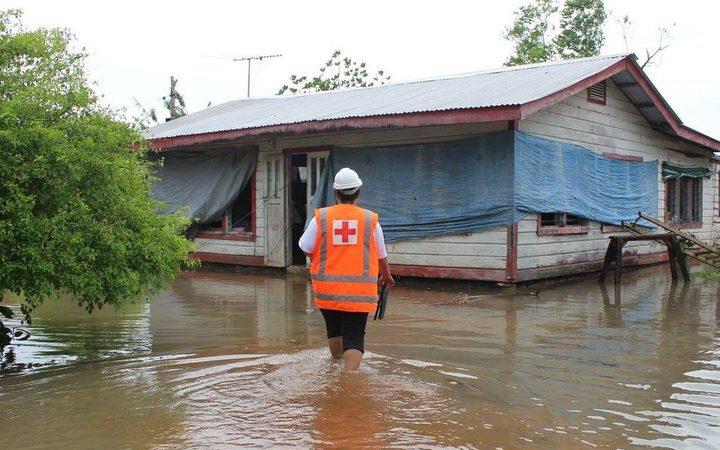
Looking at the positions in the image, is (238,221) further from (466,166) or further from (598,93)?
(598,93)

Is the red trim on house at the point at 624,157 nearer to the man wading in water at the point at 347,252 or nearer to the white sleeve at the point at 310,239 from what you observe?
the man wading in water at the point at 347,252

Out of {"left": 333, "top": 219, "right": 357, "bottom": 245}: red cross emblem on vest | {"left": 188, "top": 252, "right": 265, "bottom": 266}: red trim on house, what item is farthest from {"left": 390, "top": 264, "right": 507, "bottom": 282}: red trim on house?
{"left": 333, "top": 219, "right": 357, "bottom": 245}: red cross emblem on vest

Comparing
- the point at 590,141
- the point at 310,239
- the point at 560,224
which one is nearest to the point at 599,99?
the point at 590,141

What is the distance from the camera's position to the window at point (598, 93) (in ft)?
42.8

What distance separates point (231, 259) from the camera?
1477 cm

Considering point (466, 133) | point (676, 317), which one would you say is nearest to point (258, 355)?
point (676, 317)

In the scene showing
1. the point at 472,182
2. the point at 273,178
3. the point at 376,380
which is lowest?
the point at 376,380

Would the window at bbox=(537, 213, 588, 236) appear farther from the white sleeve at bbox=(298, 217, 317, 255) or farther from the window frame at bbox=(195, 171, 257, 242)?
the white sleeve at bbox=(298, 217, 317, 255)

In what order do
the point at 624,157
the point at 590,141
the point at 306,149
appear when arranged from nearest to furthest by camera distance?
the point at 590,141 → the point at 306,149 → the point at 624,157

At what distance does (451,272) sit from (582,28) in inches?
1005

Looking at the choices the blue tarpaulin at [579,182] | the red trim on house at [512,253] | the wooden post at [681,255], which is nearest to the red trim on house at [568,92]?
the blue tarpaulin at [579,182]

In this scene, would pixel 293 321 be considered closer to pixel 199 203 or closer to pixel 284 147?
pixel 284 147

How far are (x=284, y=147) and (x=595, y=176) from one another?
18.7ft

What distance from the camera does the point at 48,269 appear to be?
547 cm
